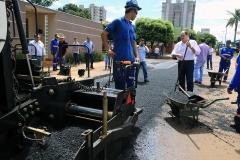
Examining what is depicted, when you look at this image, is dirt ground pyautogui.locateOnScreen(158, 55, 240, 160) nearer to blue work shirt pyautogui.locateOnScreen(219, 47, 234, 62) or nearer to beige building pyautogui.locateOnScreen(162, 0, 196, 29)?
blue work shirt pyautogui.locateOnScreen(219, 47, 234, 62)

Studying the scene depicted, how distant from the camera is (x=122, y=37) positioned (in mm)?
3762

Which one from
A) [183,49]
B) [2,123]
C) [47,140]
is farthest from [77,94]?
[183,49]

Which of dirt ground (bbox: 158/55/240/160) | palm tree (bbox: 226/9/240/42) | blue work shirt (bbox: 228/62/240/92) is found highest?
palm tree (bbox: 226/9/240/42)

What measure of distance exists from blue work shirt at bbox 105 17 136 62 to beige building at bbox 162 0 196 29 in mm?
115272

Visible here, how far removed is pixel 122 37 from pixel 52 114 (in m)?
1.81

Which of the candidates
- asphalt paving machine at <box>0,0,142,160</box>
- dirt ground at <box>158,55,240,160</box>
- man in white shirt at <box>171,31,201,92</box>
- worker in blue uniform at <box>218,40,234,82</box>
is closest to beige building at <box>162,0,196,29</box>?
worker in blue uniform at <box>218,40,234,82</box>

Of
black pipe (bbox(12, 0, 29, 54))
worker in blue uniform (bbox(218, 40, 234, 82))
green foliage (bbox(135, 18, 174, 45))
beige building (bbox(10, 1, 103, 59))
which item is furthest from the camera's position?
green foliage (bbox(135, 18, 174, 45))

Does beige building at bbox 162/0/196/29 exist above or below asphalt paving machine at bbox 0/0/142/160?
above

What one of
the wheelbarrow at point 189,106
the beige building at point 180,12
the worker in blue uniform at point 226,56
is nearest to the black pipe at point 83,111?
the wheelbarrow at point 189,106

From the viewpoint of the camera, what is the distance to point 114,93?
3.11m

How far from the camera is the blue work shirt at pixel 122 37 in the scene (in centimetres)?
373

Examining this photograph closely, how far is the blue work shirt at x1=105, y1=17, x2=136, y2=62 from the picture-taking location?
3.73 m

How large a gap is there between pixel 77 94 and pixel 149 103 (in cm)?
287

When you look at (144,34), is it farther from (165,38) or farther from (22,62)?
(22,62)
